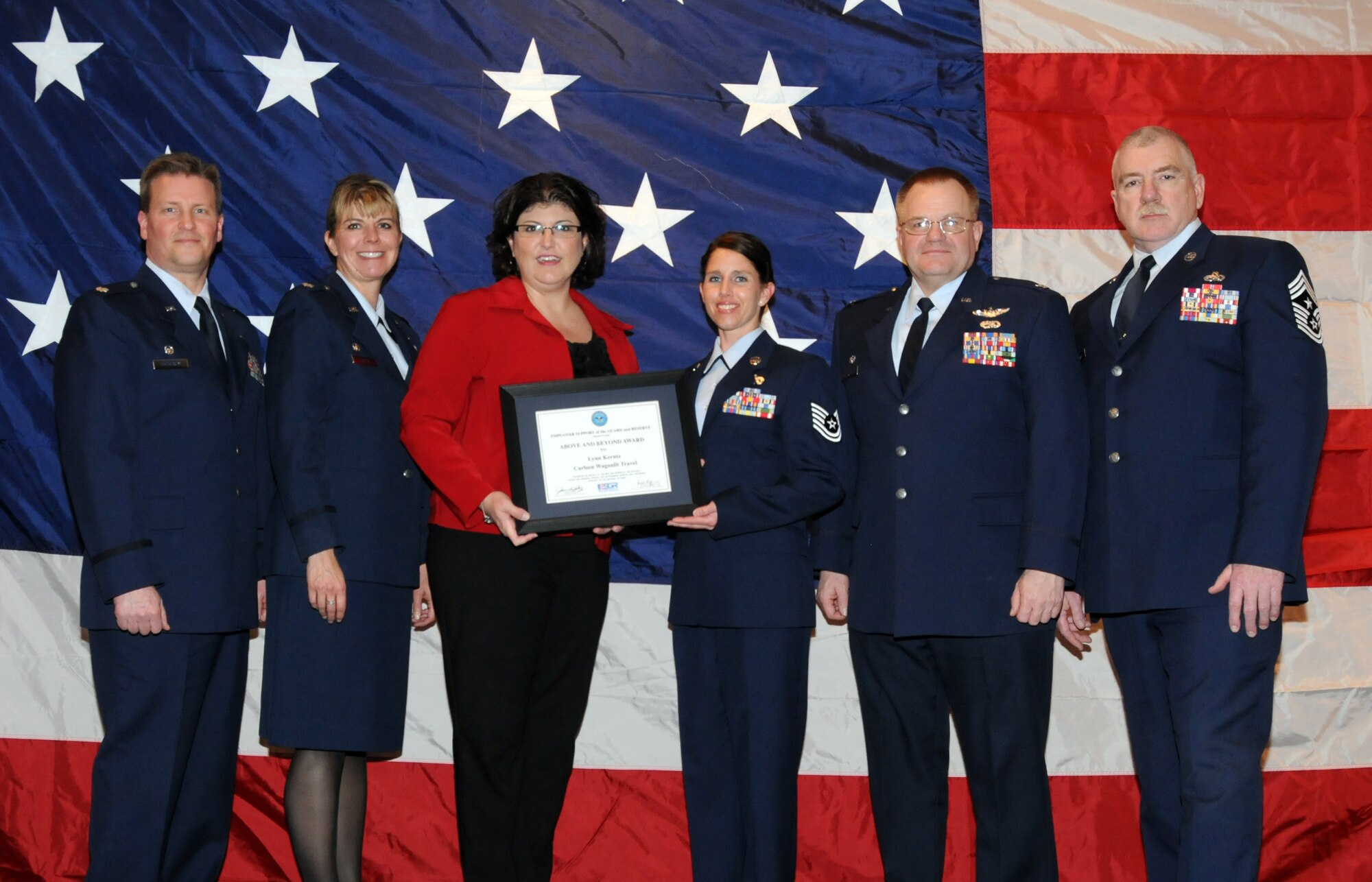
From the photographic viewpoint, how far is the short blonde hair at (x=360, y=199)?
10.5 ft

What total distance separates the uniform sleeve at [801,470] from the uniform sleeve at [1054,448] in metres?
0.53

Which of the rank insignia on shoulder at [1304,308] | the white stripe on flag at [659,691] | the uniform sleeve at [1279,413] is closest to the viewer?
the uniform sleeve at [1279,413]

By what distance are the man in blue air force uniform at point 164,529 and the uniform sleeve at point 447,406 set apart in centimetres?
49

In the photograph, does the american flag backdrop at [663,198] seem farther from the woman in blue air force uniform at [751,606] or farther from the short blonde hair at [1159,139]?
the short blonde hair at [1159,139]

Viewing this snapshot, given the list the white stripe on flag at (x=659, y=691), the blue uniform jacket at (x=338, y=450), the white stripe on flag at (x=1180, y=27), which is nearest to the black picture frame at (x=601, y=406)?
the blue uniform jacket at (x=338, y=450)

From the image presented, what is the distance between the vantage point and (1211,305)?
2.66 meters

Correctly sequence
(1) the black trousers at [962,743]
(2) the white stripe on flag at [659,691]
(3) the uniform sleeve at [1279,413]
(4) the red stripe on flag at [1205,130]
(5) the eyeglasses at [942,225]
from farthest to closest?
(4) the red stripe on flag at [1205,130], (2) the white stripe on flag at [659,691], (5) the eyeglasses at [942,225], (1) the black trousers at [962,743], (3) the uniform sleeve at [1279,413]

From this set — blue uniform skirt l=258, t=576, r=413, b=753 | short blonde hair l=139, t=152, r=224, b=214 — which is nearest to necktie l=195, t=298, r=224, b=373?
short blonde hair l=139, t=152, r=224, b=214

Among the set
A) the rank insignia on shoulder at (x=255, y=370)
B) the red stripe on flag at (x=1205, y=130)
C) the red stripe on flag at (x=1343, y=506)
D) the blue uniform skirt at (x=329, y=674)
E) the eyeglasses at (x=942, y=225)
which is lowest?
the blue uniform skirt at (x=329, y=674)

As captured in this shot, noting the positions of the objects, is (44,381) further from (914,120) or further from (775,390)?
(914,120)

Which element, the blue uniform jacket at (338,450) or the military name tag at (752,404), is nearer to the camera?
the blue uniform jacket at (338,450)

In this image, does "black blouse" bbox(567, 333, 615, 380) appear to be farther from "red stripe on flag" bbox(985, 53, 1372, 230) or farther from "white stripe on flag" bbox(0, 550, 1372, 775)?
"red stripe on flag" bbox(985, 53, 1372, 230)

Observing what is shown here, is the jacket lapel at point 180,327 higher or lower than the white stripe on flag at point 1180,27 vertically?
lower

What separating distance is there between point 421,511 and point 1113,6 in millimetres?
2881
